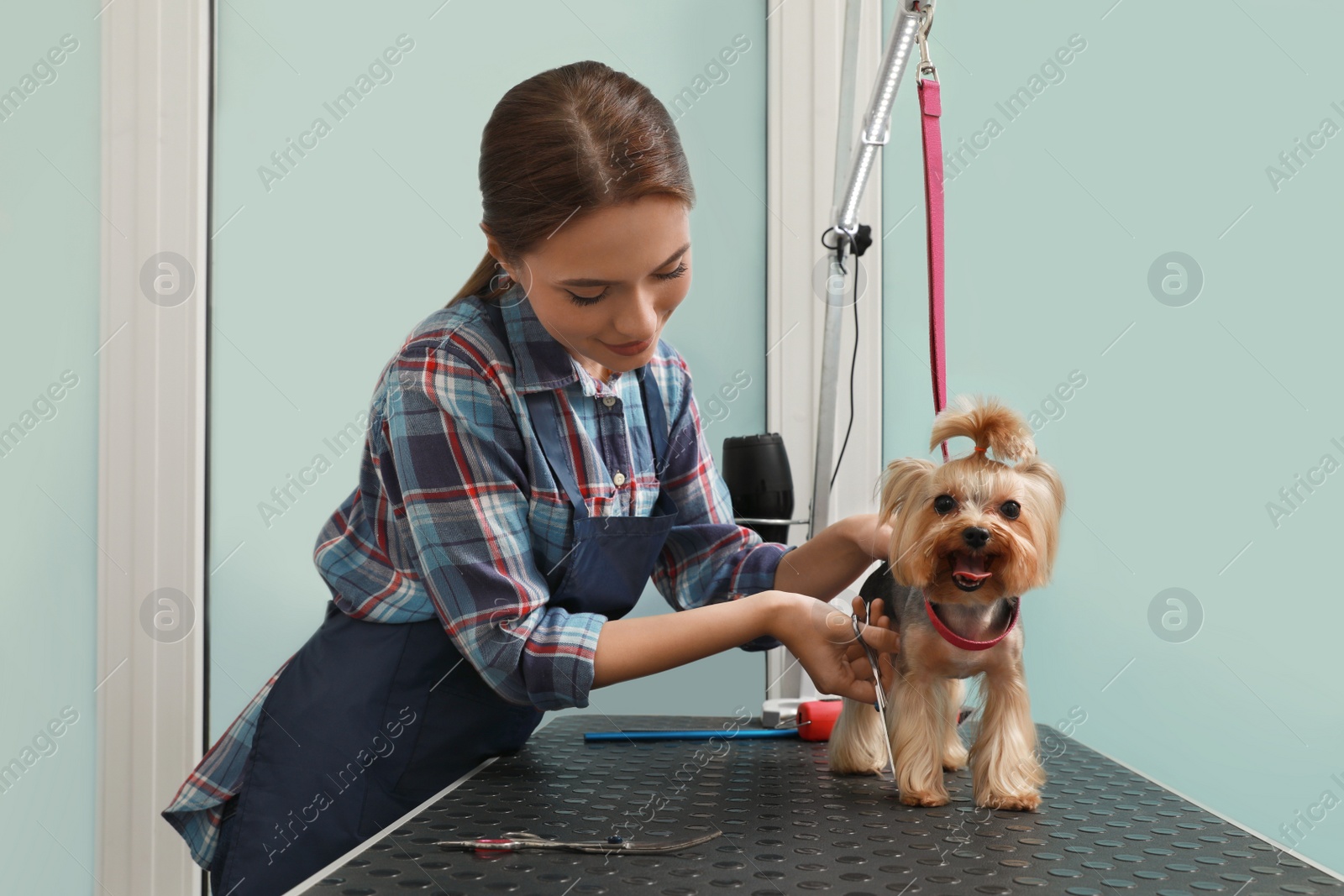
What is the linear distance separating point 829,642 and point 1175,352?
0.95 metres

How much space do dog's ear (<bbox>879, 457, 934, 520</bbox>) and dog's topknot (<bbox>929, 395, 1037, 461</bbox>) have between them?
43 mm

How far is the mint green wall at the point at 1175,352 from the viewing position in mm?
1500

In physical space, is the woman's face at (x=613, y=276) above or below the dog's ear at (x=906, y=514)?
above

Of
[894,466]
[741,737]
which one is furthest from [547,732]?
[894,466]

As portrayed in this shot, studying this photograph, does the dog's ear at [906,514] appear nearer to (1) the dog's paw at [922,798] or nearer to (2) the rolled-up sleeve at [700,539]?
(1) the dog's paw at [922,798]

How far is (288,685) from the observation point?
1.22 meters

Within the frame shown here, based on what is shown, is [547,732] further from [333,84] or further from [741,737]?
[333,84]

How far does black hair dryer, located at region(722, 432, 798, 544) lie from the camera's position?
1743mm

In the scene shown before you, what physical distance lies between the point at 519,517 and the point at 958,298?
1194mm

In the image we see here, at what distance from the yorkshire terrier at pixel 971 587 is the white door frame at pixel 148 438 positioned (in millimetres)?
1526

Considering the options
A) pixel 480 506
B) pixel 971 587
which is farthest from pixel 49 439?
pixel 971 587

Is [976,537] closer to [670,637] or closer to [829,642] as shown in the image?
[829,642]

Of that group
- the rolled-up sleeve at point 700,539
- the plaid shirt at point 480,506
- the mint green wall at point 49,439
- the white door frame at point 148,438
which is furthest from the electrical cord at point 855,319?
the mint green wall at point 49,439

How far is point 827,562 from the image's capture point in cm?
135
